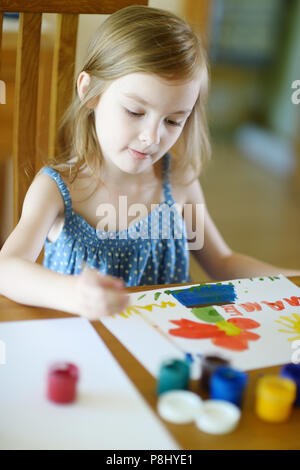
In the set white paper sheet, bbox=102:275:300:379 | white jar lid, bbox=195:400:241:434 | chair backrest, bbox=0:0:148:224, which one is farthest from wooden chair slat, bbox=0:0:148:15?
white jar lid, bbox=195:400:241:434

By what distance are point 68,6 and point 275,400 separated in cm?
80

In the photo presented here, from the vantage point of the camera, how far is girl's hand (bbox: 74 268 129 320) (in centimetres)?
66

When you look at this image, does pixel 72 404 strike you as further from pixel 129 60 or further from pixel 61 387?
pixel 129 60

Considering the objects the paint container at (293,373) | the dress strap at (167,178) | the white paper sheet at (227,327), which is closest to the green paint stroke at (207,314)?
the white paper sheet at (227,327)

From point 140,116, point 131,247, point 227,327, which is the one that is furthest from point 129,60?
point 227,327

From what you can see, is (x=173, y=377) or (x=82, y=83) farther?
(x=82, y=83)

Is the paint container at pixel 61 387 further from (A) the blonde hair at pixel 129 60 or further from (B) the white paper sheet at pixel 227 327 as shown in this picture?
(A) the blonde hair at pixel 129 60

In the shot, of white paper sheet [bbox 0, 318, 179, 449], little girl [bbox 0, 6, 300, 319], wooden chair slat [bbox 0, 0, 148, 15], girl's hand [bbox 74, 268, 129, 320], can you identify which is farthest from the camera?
wooden chair slat [bbox 0, 0, 148, 15]

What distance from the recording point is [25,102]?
42.6 inches

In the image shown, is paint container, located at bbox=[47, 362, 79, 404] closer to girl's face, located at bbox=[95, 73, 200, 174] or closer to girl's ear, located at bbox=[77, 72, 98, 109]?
girl's face, located at bbox=[95, 73, 200, 174]

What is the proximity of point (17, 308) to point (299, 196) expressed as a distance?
2.79m

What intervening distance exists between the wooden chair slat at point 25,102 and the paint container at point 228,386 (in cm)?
62

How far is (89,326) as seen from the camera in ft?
2.45

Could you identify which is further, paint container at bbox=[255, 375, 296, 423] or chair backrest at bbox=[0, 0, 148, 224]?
chair backrest at bbox=[0, 0, 148, 224]
